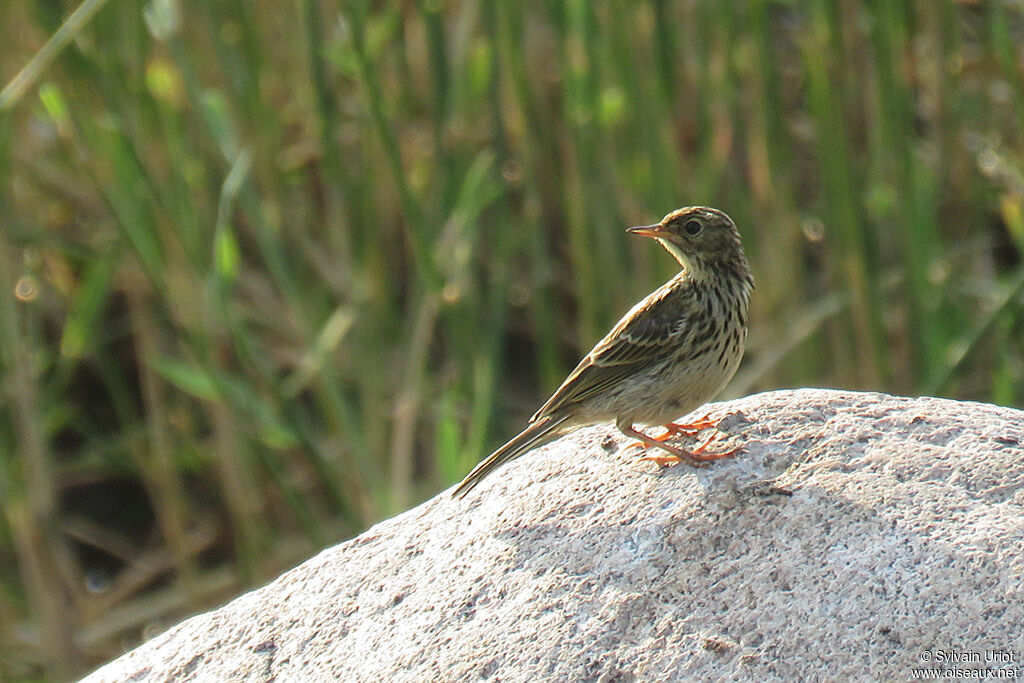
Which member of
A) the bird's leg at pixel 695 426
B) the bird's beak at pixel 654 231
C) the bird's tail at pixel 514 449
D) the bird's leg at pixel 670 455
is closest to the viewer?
the bird's leg at pixel 670 455

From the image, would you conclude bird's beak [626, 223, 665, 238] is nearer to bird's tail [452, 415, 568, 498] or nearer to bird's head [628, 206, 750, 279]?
bird's head [628, 206, 750, 279]

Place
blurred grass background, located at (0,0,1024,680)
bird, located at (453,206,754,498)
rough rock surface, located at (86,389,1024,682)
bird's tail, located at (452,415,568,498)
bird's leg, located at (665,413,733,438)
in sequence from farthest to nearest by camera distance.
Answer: blurred grass background, located at (0,0,1024,680)
bird, located at (453,206,754,498)
bird's leg, located at (665,413,733,438)
bird's tail, located at (452,415,568,498)
rough rock surface, located at (86,389,1024,682)

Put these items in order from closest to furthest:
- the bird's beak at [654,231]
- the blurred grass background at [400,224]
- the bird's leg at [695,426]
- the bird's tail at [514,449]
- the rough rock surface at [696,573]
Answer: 1. the rough rock surface at [696,573]
2. the bird's tail at [514,449]
3. the bird's leg at [695,426]
4. the bird's beak at [654,231]
5. the blurred grass background at [400,224]

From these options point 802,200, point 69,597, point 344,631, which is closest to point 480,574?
point 344,631

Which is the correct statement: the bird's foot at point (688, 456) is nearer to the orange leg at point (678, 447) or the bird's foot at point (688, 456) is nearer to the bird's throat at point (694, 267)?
the orange leg at point (678, 447)

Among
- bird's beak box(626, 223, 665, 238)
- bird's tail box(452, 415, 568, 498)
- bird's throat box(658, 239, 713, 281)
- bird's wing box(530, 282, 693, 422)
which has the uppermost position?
bird's beak box(626, 223, 665, 238)

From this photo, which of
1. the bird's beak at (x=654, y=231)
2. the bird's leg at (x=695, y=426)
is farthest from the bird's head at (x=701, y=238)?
the bird's leg at (x=695, y=426)

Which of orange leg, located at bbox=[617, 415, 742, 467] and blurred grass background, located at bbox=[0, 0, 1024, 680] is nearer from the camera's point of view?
orange leg, located at bbox=[617, 415, 742, 467]

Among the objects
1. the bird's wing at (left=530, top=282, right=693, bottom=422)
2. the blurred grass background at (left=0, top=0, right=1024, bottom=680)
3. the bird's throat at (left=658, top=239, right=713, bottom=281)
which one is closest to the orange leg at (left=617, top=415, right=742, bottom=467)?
the bird's wing at (left=530, top=282, right=693, bottom=422)
